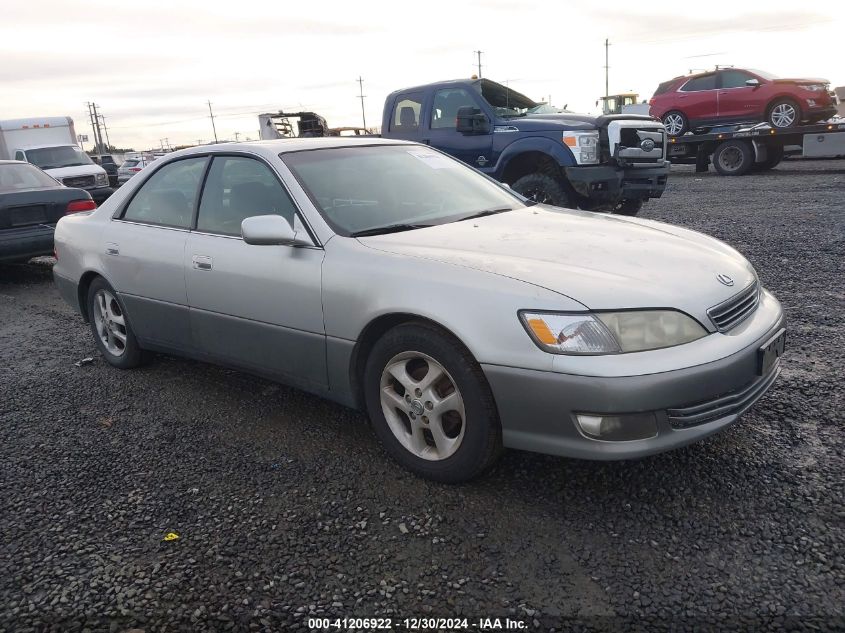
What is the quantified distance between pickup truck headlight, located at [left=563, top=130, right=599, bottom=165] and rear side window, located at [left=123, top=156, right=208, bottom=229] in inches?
212

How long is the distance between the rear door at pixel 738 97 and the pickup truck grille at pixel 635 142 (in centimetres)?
861

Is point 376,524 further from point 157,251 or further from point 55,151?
point 55,151

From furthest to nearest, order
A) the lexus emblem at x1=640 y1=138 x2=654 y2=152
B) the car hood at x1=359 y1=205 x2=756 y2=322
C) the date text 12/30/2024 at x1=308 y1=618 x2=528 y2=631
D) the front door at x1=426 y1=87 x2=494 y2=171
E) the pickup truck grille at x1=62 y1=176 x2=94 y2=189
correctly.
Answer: the pickup truck grille at x1=62 y1=176 x2=94 y2=189
the front door at x1=426 y1=87 x2=494 y2=171
the lexus emblem at x1=640 y1=138 x2=654 y2=152
the car hood at x1=359 y1=205 x2=756 y2=322
the date text 12/30/2024 at x1=308 y1=618 x2=528 y2=631

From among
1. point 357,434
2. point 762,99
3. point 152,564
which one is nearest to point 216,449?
point 357,434

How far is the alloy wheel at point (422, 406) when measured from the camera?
9.52ft

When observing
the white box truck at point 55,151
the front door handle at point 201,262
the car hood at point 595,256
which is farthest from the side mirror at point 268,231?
the white box truck at point 55,151

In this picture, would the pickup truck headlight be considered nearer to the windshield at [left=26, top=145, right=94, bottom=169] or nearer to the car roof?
the car roof

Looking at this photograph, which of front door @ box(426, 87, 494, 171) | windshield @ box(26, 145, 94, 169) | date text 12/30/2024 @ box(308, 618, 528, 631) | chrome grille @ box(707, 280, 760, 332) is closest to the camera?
date text 12/30/2024 @ box(308, 618, 528, 631)

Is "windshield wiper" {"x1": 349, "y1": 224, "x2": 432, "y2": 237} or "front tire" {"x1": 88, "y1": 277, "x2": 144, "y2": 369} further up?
"windshield wiper" {"x1": 349, "y1": 224, "x2": 432, "y2": 237}

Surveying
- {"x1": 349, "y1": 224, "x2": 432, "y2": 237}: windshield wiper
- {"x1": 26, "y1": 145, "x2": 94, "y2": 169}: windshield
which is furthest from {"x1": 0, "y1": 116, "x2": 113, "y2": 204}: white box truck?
{"x1": 349, "y1": 224, "x2": 432, "y2": 237}: windshield wiper

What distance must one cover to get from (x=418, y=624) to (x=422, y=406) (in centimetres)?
97

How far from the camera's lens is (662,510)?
8.92 ft

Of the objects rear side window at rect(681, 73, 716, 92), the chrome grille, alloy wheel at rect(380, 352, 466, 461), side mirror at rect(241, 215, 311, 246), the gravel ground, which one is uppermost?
rear side window at rect(681, 73, 716, 92)

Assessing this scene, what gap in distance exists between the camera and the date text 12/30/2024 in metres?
2.16
